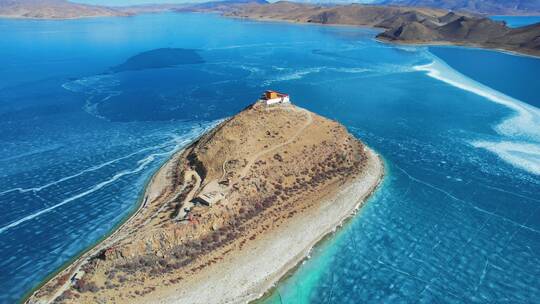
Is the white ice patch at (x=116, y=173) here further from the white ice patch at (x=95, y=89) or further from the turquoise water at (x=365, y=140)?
the white ice patch at (x=95, y=89)

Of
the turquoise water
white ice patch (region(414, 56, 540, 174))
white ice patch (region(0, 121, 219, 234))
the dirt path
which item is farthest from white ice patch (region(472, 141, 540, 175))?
white ice patch (region(0, 121, 219, 234))

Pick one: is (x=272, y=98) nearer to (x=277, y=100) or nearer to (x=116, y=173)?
(x=277, y=100)

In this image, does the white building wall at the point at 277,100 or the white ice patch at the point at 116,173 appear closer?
the white ice patch at the point at 116,173

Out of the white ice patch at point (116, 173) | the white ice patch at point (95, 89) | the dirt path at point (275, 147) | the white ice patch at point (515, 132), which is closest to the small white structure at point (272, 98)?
the dirt path at point (275, 147)

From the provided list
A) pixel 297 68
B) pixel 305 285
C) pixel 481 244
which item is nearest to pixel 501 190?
pixel 481 244

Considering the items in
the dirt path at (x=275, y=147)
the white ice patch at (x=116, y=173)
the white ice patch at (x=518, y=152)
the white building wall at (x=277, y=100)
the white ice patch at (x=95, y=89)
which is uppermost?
the white building wall at (x=277, y=100)

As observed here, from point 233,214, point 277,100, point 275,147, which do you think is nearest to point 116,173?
point 233,214
